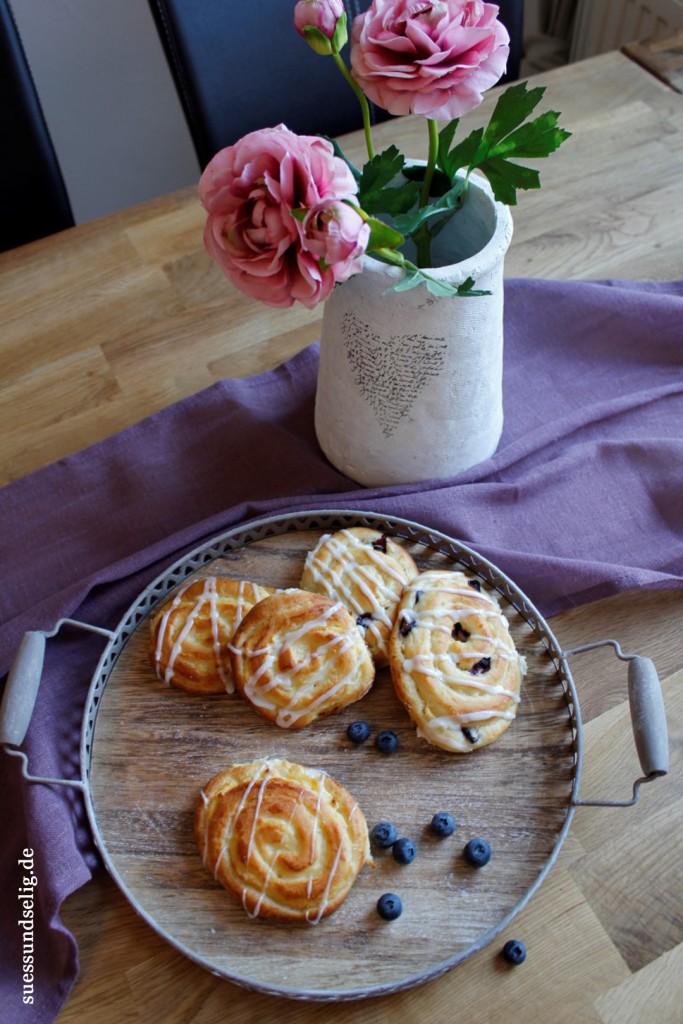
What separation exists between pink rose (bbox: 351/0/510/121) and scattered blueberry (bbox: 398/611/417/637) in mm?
448

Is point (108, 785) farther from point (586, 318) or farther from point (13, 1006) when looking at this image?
point (586, 318)

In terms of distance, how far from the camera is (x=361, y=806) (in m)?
0.83

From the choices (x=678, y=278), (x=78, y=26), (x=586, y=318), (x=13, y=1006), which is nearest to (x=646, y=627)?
(x=586, y=318)

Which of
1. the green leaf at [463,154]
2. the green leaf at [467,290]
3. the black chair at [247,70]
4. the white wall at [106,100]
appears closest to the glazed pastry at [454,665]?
the green leaf at [467,290]

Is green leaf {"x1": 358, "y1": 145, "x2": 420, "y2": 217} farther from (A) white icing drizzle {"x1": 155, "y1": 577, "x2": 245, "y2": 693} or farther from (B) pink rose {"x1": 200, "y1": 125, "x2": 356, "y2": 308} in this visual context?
(A) white icing drizzle {"x1": 155, "y1": 577, "x2": 245, "y2": 693}

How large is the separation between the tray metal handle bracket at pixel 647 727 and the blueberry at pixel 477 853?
0.09 meters

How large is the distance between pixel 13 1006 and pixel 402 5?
0.91m

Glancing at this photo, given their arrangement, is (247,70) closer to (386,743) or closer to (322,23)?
(322,23)

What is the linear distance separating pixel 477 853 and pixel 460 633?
0.66ft

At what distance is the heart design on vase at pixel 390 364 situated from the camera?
90cm

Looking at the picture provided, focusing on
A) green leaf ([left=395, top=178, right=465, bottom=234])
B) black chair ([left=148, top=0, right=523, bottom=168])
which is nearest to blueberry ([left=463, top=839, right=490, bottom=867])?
green leaf ([left=395, top=178, right=465, bottom=234])

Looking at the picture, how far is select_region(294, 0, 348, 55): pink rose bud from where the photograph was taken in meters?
0.76

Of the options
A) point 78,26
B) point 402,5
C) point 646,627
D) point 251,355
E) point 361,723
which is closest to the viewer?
point 402,5

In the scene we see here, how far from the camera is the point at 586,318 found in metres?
1.25
